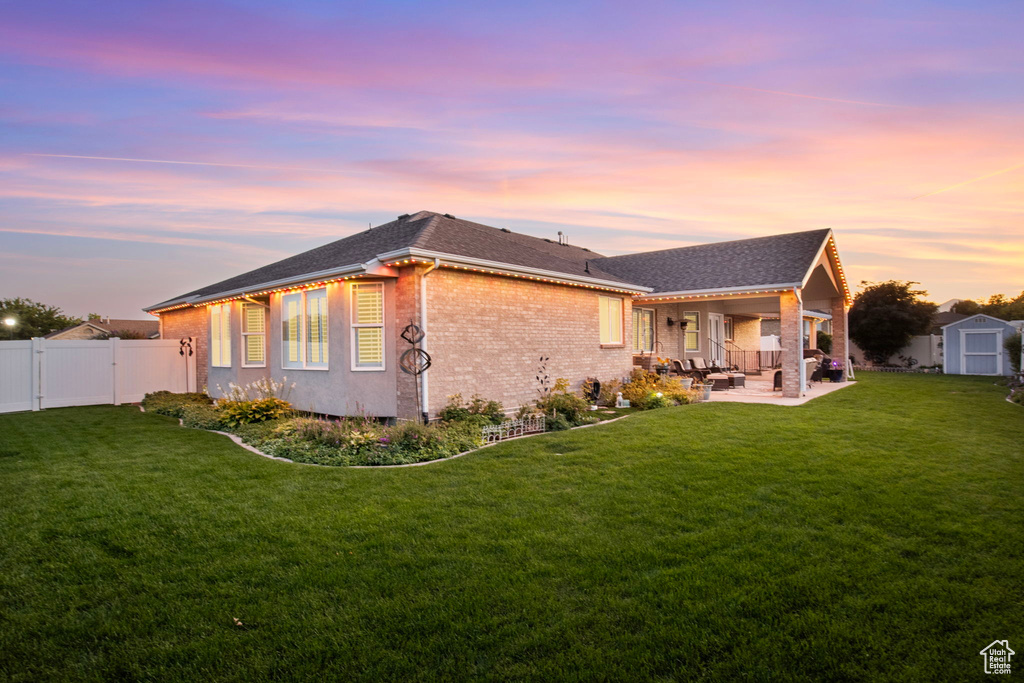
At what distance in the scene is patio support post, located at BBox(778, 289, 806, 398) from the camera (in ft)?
47.0

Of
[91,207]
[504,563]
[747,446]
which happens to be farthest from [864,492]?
[91,207]

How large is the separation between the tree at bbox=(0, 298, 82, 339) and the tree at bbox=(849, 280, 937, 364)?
2184 inches

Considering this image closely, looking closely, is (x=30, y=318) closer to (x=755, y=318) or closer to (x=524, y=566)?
(x=755, y=318)

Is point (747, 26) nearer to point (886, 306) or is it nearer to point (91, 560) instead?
point (91, 560)

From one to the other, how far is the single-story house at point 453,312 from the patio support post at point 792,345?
0.11 ft

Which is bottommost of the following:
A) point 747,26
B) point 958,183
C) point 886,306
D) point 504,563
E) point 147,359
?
point 504,563

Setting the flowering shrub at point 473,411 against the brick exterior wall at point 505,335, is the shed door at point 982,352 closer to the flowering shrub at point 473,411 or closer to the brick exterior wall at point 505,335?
the brick exterior wall at point 505,335

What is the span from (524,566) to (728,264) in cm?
1578

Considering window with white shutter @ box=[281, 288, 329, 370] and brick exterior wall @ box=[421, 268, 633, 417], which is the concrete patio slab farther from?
window with white shutter @ box=[281, 288, 329, 370]

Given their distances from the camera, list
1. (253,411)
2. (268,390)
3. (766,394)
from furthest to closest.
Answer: (766,394) → (268,390) → (253,411)

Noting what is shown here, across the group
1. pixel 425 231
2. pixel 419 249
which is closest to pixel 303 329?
pixel 425 231

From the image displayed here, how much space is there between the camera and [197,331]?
1808 centimetres

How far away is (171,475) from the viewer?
7043 millimetres

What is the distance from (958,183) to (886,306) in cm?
1822
